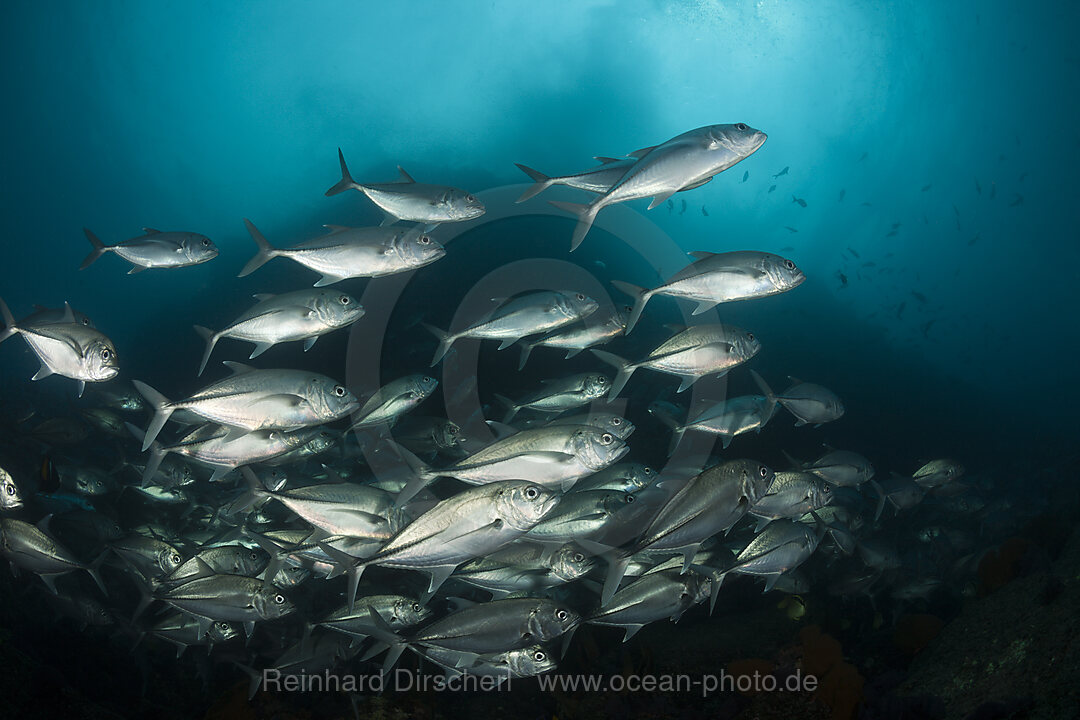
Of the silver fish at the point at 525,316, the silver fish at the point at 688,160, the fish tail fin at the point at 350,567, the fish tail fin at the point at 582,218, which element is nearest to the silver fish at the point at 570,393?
Answer: the silver fish at the point at 525,316

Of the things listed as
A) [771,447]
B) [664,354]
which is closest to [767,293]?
[664,354]

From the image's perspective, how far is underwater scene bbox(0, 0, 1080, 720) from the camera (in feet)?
10.5

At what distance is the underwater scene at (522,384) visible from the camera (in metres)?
3.21

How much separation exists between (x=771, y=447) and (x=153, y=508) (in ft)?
42.3

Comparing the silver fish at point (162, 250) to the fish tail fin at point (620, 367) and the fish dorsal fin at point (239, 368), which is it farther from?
the fish tail fin at point (620, 367)

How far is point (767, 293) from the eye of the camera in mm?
3537

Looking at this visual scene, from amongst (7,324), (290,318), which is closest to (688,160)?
(290,318)

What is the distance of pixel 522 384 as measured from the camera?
11531mm

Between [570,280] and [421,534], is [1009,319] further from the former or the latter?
[421,534]

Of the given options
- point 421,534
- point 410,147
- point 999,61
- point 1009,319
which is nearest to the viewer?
point 421,534

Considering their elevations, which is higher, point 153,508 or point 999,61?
point 999,61

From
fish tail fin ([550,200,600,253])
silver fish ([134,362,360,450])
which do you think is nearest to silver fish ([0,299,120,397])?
silver fish ([134,362,360,450])

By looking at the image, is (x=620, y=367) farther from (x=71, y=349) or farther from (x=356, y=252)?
(x=71, y=349)

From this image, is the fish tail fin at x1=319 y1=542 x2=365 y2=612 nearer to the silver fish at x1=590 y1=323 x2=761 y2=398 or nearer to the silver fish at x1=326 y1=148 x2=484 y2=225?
the silver fish at x1=590 y1=323 x2=761 y2=398
